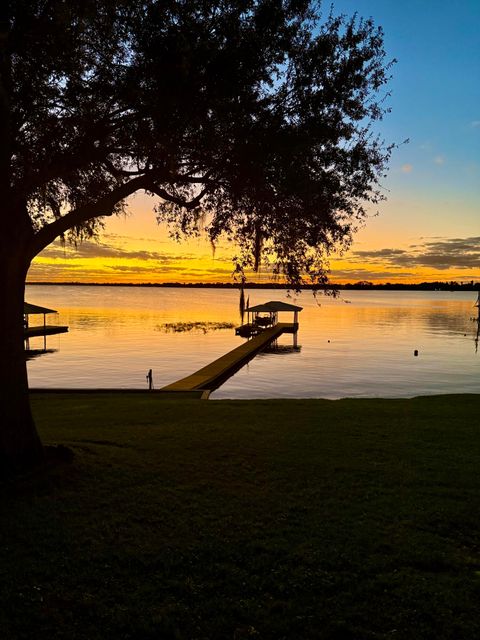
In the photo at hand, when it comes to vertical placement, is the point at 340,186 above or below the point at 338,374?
above

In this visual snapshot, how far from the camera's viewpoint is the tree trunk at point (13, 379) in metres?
8.45

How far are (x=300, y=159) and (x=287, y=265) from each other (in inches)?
93.1

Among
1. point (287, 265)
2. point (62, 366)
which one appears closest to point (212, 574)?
point (287, 265)

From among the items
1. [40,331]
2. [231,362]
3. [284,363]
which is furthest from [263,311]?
[40,331]

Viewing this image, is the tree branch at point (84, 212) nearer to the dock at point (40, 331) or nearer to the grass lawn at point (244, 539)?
the grass lawn at point (244, 539)

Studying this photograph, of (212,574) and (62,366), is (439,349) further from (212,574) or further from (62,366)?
(212,574)

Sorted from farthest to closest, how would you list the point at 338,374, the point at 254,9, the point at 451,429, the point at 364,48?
the point at 338,374 → the point at 451,429 → the point at 364,48 → the point at 254,9

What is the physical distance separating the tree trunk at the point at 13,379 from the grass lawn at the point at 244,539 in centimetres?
54

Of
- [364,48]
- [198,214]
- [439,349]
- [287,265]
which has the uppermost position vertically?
[364,48]

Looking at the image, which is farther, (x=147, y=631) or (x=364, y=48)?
(x=364, y=48)

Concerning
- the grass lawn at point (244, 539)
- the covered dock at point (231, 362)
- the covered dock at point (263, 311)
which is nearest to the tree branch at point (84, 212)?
the grass lawn at point (244, 539)

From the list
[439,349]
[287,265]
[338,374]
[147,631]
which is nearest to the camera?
[147,631]

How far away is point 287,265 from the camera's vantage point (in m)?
10.8

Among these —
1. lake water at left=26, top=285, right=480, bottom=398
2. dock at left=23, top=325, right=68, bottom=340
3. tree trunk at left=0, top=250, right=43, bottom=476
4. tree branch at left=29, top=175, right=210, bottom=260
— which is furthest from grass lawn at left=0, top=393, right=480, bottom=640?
dock at left=23, top=325, right=68, bottom=340
